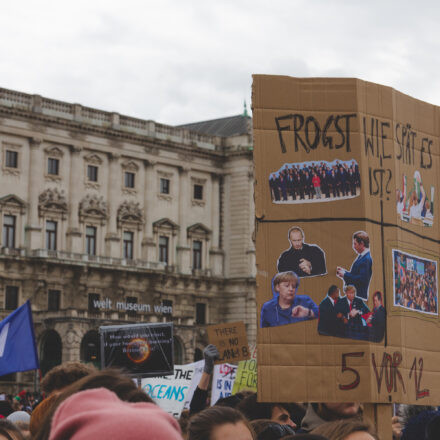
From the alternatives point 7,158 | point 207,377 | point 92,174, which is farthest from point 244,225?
point 207,377

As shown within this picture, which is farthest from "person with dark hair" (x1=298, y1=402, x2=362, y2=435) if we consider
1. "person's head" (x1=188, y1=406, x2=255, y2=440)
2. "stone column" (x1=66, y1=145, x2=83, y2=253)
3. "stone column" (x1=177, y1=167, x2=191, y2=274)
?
"stone column" (x1=177, y1=167, x2=191, y2=274)

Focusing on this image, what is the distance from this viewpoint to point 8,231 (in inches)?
1977

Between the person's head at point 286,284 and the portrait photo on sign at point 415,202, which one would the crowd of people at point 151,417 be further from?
the portrait photo on sign at point 415,202

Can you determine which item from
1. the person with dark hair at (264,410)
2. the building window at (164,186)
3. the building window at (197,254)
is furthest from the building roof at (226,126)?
the person with dark hair at (264,410)

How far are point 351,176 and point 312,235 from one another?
0.45 meters

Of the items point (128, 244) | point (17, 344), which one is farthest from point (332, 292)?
point (128, 244)

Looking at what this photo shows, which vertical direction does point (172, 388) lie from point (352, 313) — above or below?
below

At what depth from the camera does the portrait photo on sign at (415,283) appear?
6.47 m

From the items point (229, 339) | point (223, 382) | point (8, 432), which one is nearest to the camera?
point (8, 432)

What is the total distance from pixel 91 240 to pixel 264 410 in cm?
4722

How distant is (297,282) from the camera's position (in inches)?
247

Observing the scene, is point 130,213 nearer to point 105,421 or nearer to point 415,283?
point 415,283

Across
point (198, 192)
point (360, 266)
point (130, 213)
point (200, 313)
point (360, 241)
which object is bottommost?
point (360, 266)

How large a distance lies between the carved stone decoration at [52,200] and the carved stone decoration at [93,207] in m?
1.15
